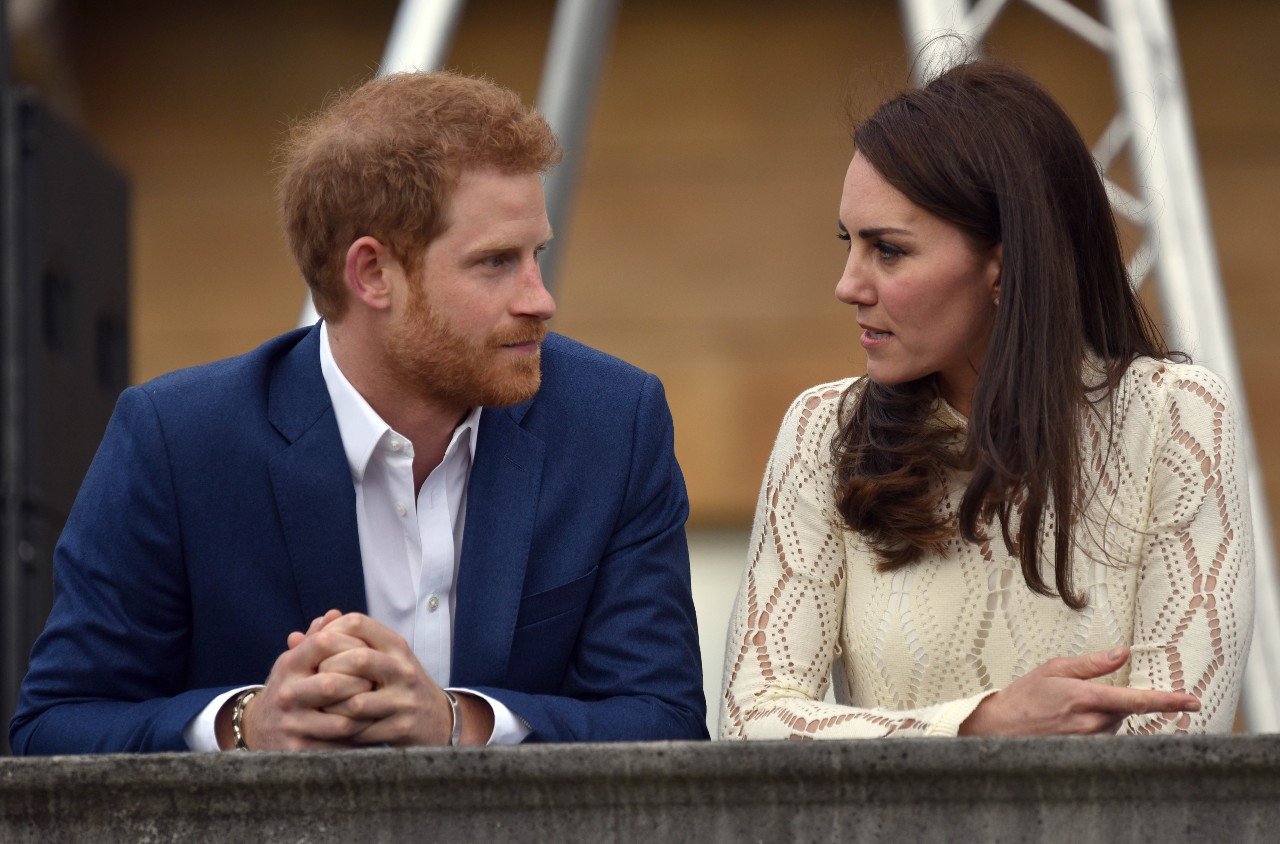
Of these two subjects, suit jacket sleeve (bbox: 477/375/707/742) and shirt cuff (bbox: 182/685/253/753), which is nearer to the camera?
shirt cuff (bbox: 182/685/253/753)

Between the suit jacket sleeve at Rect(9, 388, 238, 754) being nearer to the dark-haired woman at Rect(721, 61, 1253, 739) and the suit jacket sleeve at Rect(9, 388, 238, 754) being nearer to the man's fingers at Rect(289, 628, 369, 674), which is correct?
the man's fingers at Rect(289, 628, 369, 674)

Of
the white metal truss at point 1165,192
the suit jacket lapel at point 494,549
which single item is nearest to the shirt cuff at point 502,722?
the suit jacket lapel at point 494,549

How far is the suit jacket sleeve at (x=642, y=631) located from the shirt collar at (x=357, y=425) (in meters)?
0.20

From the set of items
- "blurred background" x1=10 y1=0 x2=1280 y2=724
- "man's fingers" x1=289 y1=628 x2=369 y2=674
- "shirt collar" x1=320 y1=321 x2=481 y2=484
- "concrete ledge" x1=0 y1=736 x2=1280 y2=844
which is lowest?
"concrete ledge" x1=0 y1=736 x2=1280 y2=844

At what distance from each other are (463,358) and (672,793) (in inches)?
36.6

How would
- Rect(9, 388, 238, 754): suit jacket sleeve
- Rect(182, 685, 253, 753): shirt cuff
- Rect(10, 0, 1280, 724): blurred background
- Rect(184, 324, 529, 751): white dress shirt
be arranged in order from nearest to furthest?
1. Rect(182, 685, 253, 753): shirt cuff
2. Rect(9, 388, 238, 754): suit jacket sleeve
3. Rect(184, 324, 529, 751): white dress shirt
4. Rect(10, 0, 1280, 724): blurred background

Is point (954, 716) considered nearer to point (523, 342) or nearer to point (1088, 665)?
point (1088, 665)

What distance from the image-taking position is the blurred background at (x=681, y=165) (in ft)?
23.0

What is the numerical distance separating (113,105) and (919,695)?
19.2 ft

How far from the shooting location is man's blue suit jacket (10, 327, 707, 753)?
1.99 metres

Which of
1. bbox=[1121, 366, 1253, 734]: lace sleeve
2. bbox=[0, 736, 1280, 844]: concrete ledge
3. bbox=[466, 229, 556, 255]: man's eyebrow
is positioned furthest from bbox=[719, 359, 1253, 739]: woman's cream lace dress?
bbox=[0, 736, 1280, 844]: concrete ledge

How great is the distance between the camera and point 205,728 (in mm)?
1835

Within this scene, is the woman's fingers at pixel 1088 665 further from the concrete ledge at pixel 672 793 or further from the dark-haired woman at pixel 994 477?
the concrete ledge at pixel 672 793

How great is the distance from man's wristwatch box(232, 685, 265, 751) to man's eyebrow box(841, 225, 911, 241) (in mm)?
839
